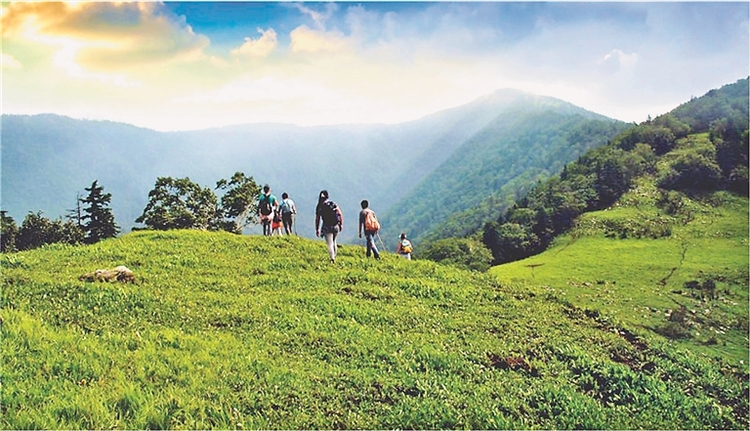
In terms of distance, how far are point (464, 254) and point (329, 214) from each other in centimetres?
8714

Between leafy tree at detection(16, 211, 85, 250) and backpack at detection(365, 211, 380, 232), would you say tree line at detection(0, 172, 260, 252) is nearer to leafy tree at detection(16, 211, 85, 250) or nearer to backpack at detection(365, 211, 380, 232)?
leafy tree at detection(16, 211, 85, 250)

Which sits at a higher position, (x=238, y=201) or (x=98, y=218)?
(x=238, y=201)

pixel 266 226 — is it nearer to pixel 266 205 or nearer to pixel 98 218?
pixel 266 205

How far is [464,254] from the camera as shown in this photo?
106m

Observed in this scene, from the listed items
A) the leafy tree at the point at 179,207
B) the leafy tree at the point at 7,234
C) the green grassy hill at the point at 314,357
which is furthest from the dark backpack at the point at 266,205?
the leafy tree at the point at 7,234

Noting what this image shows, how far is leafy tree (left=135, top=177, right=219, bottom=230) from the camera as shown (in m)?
68.1

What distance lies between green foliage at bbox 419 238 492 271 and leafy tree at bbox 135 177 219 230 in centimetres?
4608

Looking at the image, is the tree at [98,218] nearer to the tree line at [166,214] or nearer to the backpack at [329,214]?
the tree line at [166,214]

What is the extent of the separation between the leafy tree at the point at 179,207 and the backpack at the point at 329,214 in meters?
49.8

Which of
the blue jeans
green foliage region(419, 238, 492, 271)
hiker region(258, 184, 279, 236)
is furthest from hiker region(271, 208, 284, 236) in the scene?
green foliage region(419, 238, 492, 271)

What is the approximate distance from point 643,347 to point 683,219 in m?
104

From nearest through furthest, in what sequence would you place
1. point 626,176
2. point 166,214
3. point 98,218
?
point 166,214 < point 98,218 < point 626,176

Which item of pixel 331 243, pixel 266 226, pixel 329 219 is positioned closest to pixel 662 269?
pixel 266 226

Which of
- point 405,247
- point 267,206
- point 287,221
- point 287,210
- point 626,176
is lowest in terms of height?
point 405,247
